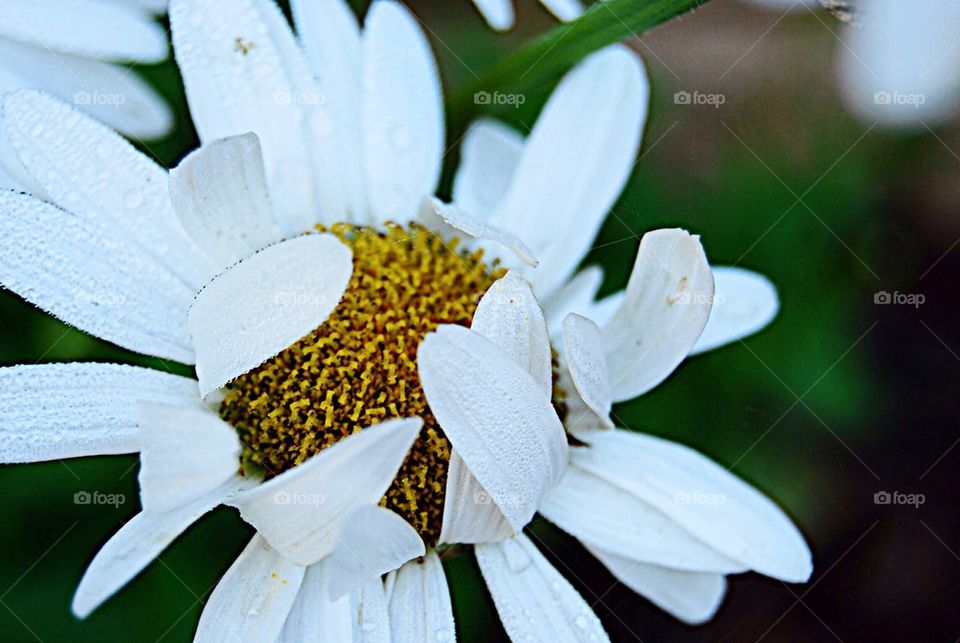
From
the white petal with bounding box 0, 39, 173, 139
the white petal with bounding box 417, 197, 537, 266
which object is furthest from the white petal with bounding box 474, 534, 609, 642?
the white petal with bounding box 0, 39, 173, 139

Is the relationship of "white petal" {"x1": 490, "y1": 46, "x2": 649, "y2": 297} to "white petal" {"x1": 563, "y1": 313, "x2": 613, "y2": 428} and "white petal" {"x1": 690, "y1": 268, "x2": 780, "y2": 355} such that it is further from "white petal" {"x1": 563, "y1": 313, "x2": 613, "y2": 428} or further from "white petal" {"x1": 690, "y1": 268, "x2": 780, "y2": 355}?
"white petal" {"x1": 563, "y1": 313, "x2": 613, "y2": 428}

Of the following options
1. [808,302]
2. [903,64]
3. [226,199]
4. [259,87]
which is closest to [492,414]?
[226,199]

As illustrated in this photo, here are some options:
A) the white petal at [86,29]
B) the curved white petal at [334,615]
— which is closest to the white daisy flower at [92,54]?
the white petal at [86,29]

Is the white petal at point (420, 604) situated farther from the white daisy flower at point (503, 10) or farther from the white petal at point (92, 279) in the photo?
the white daisy flower at point (503, 10)

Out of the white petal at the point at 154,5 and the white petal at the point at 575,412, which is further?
the white petal at the point at 154,5

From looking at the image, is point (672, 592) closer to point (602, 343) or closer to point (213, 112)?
point (602, 343)

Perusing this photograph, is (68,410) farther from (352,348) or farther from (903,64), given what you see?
(903,64)

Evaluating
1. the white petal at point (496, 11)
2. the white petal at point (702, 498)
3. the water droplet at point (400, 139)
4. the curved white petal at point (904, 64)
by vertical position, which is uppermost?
A: the curved white petal at point (904, 64)

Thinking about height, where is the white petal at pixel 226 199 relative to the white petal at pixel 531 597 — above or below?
above
